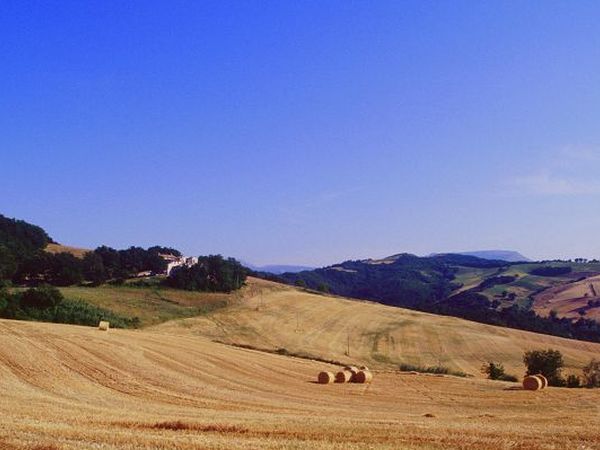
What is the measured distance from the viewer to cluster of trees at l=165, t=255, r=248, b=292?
9669 centimetres

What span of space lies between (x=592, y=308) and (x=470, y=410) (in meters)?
103

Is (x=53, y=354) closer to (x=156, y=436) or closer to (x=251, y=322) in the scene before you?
(x=156, y=436)

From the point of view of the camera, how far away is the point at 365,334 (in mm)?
78875

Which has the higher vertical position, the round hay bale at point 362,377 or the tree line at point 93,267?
the tree line at point 93,267

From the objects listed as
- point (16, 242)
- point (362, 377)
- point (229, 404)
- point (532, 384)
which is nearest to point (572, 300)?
point (16, 242)

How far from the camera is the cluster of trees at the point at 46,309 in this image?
5616 centimetres

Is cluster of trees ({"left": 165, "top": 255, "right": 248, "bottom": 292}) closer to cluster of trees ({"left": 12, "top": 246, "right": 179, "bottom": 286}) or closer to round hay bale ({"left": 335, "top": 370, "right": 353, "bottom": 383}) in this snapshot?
cluster of trees ({"left": 12, "top": 246, "right": 179, "bottom": 286})

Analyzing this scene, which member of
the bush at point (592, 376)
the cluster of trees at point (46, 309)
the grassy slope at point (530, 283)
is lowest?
the bush at point (592, 376)

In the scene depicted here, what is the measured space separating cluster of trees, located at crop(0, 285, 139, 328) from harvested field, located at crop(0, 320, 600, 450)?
13559 mm

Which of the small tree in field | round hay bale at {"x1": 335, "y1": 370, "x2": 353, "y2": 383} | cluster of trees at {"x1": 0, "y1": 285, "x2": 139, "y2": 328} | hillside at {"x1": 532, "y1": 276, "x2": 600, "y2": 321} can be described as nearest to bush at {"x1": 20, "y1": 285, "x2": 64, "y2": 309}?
cluster of trees at {"x1": 0, "y1": 285, "x2": 139, "y2": 328}

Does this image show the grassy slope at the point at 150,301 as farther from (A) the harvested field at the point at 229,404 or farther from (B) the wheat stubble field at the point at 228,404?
(B) the wheat stubble field at the point at 228,404

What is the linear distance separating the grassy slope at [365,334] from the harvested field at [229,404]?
19.5 metres

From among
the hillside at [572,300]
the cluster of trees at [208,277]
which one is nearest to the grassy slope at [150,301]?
the cluster of trees at [208,277]

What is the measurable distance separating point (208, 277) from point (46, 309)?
40.9 meters
